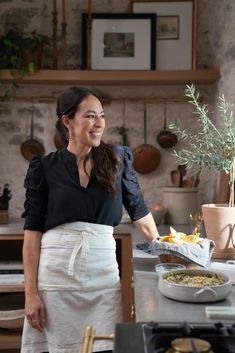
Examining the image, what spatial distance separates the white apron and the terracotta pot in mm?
388

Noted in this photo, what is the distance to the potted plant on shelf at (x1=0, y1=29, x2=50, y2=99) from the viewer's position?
3.11m

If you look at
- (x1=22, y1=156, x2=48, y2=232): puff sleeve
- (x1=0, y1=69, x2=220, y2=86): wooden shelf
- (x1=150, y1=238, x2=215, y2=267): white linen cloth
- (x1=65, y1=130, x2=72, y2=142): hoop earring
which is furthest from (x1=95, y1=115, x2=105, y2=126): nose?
(x1=0, y1=69, x2=220, y2=86): wooden shelf

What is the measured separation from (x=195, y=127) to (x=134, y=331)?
8.47 ft

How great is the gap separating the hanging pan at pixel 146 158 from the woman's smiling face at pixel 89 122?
61.5 inches

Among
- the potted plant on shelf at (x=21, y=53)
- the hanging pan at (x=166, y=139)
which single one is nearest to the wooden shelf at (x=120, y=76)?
the potted plant on shelf at (x=21, y=53)

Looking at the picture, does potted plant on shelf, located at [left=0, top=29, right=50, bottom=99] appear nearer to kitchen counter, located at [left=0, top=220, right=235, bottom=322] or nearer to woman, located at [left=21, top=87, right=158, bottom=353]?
woman, located at [left=21, top=87, right=158, bottom=353]

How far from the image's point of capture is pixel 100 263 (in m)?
1.79

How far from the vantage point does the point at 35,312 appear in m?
1.72

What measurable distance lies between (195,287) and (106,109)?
2268 millimetres

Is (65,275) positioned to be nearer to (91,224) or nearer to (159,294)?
(91,224)

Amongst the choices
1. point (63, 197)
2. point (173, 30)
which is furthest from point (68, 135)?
point (173, 30)

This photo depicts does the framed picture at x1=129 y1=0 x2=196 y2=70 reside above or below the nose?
above

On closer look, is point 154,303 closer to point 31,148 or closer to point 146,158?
point 146,158

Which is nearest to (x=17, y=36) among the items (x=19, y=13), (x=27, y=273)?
(x=19, y=13)
